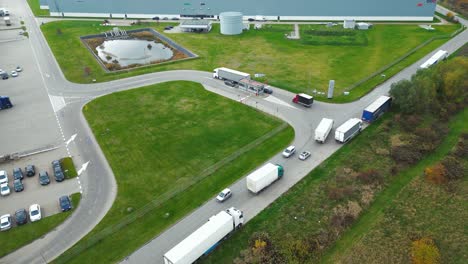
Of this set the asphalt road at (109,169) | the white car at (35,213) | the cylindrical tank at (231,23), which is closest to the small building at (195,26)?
the cylindrical tank at (231,23)

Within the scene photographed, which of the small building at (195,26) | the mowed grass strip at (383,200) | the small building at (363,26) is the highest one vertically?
the small building at (195,26)

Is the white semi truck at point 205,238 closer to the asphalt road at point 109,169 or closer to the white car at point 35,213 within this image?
the asphalt road at point 109,169

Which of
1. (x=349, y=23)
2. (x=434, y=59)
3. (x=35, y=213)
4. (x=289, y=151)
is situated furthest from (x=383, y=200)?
(x=349, y=23)

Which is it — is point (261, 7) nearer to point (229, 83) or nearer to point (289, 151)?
point (229, 83)

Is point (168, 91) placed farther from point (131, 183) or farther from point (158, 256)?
point (158, 256)

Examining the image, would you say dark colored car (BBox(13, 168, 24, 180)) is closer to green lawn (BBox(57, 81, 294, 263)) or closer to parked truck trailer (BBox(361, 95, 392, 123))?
green lawn (BBox(57, 81, 294, 263))

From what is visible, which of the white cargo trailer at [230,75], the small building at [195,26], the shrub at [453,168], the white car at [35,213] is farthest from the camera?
the small building at [195,26]

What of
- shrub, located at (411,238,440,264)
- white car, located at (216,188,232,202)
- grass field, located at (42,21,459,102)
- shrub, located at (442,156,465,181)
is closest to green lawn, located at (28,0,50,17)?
grass field, located at (42,21,459,102)
